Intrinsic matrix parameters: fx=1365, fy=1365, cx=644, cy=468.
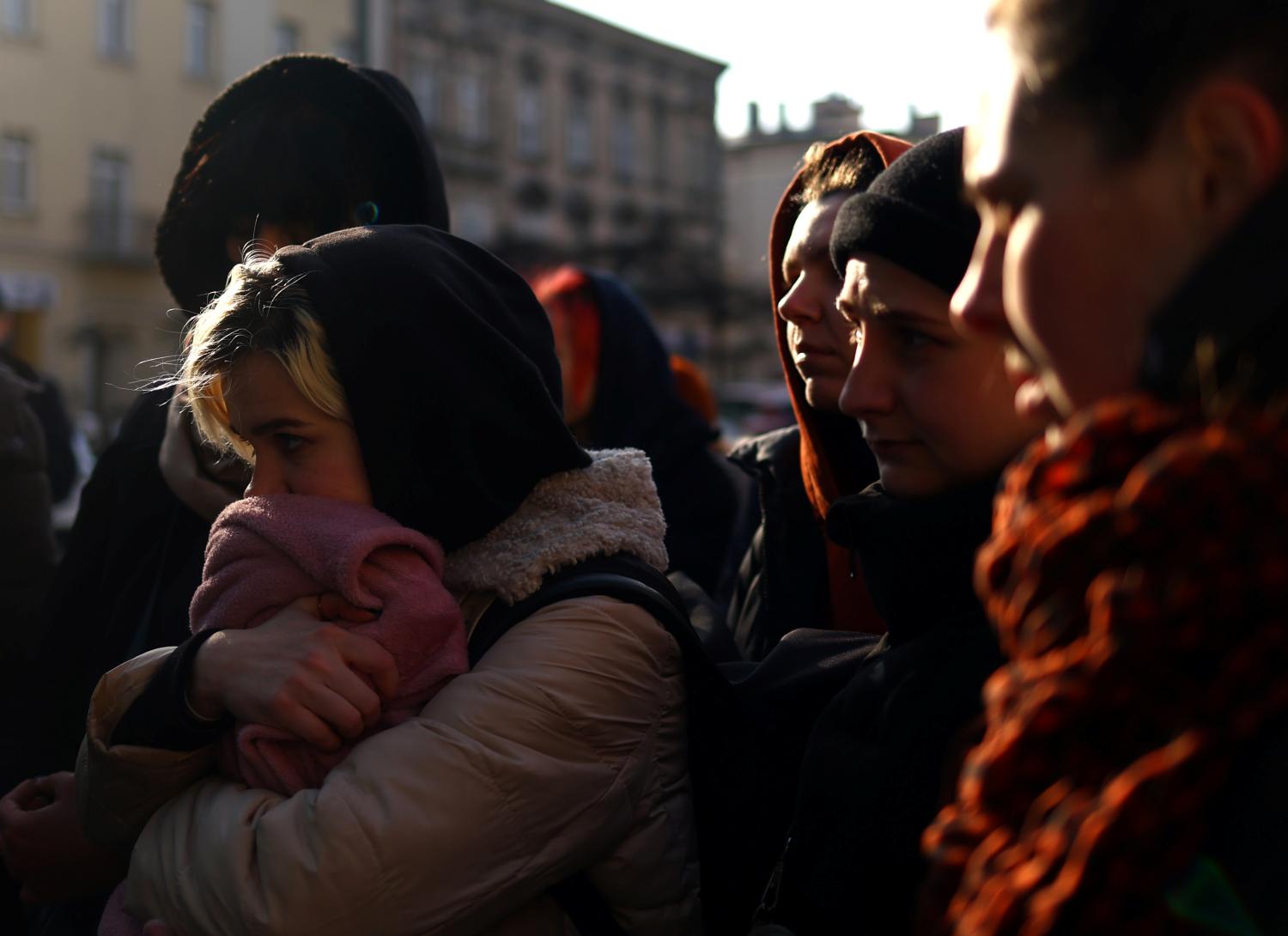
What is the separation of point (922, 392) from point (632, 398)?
2.71m

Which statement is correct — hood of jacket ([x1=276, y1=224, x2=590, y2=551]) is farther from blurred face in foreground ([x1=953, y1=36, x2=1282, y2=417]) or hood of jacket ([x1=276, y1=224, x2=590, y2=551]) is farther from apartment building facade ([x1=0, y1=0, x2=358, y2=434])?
apartment building facade ([x1=0, y1=0, x2=358, y2=434])

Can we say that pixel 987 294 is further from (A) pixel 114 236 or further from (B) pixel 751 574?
(A) pixel 114 236

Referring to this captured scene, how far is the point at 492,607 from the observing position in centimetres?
193

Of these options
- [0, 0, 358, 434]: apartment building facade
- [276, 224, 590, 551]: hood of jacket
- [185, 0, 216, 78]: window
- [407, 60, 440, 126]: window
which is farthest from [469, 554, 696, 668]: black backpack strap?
[407, 60, 440, 126]: window

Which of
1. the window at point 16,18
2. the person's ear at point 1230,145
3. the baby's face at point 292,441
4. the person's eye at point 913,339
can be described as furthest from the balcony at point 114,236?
the person's ear at point 1230,145

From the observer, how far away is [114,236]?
96.3 ft

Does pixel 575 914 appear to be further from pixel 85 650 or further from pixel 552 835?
pixel 85 650

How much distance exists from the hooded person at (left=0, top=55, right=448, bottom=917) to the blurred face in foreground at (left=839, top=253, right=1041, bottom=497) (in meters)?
1.20

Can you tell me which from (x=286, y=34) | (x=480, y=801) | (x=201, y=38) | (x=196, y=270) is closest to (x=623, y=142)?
(x=286, y=34)

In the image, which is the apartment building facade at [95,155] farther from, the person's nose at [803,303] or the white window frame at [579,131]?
the person's nose at [803,303]

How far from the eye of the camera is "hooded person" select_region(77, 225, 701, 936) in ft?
5.35

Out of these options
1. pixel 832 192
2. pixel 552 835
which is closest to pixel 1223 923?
pixel 552 835

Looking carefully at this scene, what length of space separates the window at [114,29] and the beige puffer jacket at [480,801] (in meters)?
30.1

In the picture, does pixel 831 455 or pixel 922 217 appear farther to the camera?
pixel 831 455
